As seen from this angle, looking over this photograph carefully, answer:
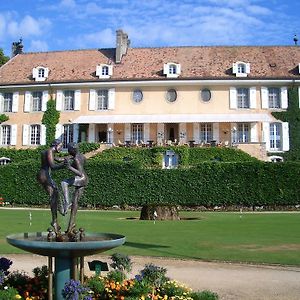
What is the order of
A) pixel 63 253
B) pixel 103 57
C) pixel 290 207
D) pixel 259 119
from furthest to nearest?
pixel 103 57 → pixel 259 119 → pixel 290 207 → pixel 63 253

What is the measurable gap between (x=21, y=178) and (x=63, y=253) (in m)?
28.2

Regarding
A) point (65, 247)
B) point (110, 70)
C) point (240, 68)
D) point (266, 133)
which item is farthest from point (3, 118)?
point (65, 247)

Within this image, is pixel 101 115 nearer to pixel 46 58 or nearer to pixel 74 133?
pixel 74 133

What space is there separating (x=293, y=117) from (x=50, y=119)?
20835 millimetres

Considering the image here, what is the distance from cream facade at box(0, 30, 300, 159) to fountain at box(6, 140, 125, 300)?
30142 millimetres

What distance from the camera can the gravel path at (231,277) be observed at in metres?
8.25

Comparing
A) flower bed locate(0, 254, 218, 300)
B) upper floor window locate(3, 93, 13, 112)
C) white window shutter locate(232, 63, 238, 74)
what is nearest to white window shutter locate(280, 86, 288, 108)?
white window shutter locate(232, 63, 238, 74)

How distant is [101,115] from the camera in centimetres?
4012

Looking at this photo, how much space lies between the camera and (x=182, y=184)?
3206 cm

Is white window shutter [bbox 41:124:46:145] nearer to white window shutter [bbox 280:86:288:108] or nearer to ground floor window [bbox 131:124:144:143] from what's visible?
ground floor window [bbox 131:124:144:143]

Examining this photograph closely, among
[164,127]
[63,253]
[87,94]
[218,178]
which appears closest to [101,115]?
[87,94]

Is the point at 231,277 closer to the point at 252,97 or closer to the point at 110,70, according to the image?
the point at 252,97

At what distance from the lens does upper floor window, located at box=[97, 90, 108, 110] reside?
40.6 m

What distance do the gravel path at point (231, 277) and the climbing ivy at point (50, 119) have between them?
95.6 ft
